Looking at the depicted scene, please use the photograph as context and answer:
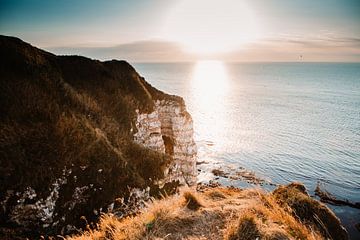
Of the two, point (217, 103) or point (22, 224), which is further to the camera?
point (217, 103)

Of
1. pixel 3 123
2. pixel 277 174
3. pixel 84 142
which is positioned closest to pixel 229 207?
pixel 84 142

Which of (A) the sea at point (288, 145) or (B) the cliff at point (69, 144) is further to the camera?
(A) the sea at point (288, 145)

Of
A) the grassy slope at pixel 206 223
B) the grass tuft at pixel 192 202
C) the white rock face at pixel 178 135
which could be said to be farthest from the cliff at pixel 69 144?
the grassy slope at pixel 206 223

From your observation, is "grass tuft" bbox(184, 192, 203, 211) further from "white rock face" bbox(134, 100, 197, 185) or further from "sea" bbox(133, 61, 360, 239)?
"white rock face" bbox(134, 100, 197, 185)

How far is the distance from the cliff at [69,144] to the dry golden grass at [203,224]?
13.7m

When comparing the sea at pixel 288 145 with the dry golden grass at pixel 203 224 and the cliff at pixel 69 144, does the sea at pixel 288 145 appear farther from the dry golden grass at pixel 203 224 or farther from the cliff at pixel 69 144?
the dry golden grass at pixel 203 224

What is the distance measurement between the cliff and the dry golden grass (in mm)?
13657

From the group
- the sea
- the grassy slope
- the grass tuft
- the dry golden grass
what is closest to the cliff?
the grass tuft

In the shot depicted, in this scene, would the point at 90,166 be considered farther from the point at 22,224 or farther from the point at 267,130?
the point at 267,130

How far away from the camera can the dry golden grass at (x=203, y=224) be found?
28.7ft

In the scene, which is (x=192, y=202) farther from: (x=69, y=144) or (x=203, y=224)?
(x=69, y=144)

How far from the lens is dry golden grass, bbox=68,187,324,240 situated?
8.73 m

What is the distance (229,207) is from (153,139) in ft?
102

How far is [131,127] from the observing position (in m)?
39.8
